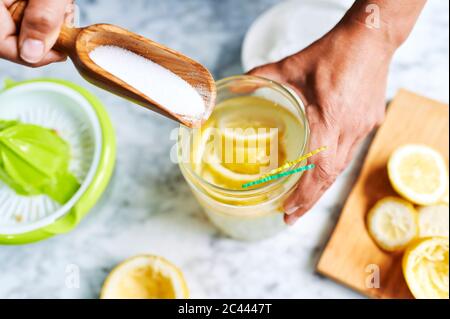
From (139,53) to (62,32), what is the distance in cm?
9

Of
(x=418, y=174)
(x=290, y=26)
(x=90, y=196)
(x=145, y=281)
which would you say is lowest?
(x=145, y=281)

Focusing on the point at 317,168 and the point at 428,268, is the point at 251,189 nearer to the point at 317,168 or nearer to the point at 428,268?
the point at 317,168

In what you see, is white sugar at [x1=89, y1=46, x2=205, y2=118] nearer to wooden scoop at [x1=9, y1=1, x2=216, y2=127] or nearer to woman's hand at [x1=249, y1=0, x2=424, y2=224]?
wooden scoop at [x1=9, y1=1, x2=216, y2=127]

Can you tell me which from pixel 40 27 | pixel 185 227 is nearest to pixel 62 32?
pixel 40 27

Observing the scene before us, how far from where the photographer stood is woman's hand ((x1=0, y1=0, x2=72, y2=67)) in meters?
0.56

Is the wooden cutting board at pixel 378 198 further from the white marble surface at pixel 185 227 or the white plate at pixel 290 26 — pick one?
the white plate at pixel 290 26

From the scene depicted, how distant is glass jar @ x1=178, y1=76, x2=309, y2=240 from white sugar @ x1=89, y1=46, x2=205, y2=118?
7cm

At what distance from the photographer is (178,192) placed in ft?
2.88

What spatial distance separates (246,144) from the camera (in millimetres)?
654

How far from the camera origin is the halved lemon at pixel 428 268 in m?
0.75

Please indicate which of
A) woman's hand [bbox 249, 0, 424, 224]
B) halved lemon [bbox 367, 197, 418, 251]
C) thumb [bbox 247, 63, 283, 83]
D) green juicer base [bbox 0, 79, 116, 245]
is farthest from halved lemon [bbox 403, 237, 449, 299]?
green juicer base [bbox 0, 79, 116, 245]

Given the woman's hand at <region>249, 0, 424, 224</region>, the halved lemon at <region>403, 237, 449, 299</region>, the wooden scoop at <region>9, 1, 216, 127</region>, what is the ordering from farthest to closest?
the halved lemon at <region>403, 237, 449, 299</region>, the woman's hand at <region>249, 0, 424, 224</region>, the wooden scoop at <region>9, 1, 216, 127</region>

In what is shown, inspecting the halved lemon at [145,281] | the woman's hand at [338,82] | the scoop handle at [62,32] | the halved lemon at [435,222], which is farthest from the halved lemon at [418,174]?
the scoop handle at [62,32]
